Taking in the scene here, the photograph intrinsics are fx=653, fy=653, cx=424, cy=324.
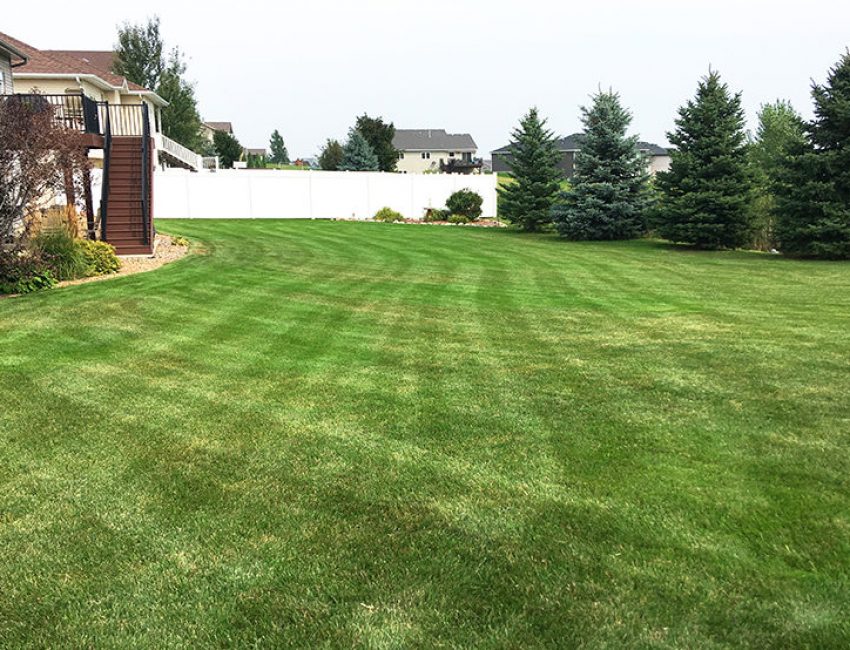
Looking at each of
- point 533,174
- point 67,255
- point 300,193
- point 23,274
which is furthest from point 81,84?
point 23,274

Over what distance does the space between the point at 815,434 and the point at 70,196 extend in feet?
49.0

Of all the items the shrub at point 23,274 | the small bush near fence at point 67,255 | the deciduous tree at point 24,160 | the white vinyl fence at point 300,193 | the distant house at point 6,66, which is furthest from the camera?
the white vinyl fence at point 300,193

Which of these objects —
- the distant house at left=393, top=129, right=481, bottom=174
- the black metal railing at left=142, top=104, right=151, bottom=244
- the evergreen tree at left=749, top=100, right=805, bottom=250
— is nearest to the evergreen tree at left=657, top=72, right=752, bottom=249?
the evergreen tree at left=749, top=100, right=805, bottom=250

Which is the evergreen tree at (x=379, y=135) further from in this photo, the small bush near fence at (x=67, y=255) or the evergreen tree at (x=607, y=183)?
the small bush near fence at (x=67, y=255)

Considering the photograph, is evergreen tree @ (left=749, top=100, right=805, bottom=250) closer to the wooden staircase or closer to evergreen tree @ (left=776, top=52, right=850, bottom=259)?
evergreen tree @ (left=776, top=52, right=850, bottom=259)

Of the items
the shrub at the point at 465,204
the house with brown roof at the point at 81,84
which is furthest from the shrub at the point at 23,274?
the shrub at the point at 465,204

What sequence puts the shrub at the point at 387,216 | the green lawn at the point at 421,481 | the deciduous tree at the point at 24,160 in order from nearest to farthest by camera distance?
the green lawn at the point at 421,481, the deciduous tree at the point at 24,160, the shrub at the point at 387,216

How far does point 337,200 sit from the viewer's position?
109ft

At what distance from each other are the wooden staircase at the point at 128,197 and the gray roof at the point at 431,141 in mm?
70946

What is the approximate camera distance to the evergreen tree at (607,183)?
24.0 m

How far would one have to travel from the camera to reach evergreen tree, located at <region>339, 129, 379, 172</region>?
1941 inches

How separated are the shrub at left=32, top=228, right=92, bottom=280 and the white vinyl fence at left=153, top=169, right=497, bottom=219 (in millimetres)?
19391

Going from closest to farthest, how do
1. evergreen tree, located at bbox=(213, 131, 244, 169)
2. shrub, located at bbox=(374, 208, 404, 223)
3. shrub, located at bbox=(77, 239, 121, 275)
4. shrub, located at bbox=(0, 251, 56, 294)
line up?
shrub, located at bbox=(0, 251, 56, 294), shrub, located at bbox=(77, 239, 121, 275), shrub, located at bbox=(374, 208, 404, 223), evergreen tree, located at bbox=(213, 131, 244, 169)

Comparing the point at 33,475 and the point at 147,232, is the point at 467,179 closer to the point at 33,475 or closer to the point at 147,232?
the point at 147,232
